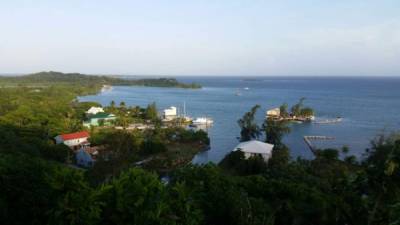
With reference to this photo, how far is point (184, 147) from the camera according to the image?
20391mm

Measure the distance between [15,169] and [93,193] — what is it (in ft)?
9.37

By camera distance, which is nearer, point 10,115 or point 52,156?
point 52,156

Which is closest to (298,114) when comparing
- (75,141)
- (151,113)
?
(151,113)

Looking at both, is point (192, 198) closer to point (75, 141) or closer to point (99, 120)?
point (75, 141)

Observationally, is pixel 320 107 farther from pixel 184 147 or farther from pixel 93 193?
pixel 93 193

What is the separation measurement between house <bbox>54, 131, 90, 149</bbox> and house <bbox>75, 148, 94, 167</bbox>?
9.20 ft

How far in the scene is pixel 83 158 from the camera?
16.4m

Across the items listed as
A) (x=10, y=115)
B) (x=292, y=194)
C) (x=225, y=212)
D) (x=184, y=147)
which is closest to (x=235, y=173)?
(x=184, y=147)

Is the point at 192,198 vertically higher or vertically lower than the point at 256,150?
higher

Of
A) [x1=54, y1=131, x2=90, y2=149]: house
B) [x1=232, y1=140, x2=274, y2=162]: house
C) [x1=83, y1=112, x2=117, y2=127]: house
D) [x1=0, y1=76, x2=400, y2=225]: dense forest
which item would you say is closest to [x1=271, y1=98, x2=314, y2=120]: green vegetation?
[x1=83, y1=112, x2=117, y2=127]: house

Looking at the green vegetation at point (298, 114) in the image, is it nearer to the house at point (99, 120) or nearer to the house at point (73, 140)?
the house at point (99, 120)

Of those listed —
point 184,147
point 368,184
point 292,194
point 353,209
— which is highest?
point 368,184

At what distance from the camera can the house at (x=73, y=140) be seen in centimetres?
1932

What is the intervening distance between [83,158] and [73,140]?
11.7 feet
